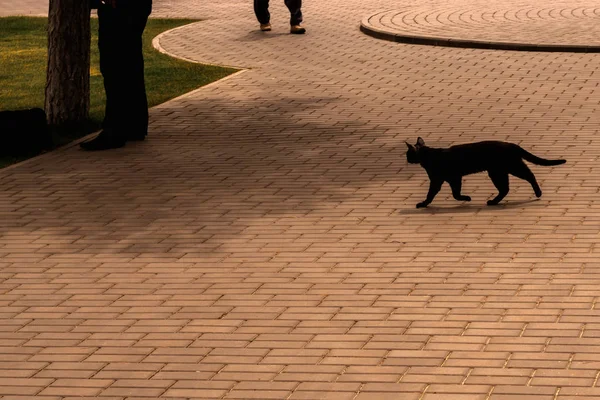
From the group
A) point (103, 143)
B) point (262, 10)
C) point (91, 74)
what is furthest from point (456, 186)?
point (262, 10)

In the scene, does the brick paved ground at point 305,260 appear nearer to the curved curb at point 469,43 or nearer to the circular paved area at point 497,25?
the curved curb at point 469,43

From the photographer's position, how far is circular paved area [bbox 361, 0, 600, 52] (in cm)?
1905

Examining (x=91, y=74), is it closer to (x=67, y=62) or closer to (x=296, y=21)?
(x=67, y=62)

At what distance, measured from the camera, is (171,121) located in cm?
1427

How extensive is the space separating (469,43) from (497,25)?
2121 millimetres

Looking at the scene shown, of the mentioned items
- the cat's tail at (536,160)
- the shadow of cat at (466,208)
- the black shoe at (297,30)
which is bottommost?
the black shoe at (297,30)

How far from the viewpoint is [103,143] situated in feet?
42.4

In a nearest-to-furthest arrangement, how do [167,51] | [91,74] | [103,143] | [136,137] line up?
1. [103,143]
2. [136,137]
3. [91,74]
4. [167,51]

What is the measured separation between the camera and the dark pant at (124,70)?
507 inches

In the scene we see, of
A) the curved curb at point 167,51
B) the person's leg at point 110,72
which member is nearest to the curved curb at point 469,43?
the curved curb at point 167,51

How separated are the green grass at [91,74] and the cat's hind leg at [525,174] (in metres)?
4.99

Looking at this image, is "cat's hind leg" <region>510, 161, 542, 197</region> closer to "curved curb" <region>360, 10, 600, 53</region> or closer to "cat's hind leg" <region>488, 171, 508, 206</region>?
"cat's hind leg" <region>488, 171, 508, 206</region>

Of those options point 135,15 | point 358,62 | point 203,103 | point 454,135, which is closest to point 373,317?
point 454,135

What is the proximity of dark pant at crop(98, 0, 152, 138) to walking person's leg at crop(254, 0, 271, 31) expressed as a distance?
8048mm
